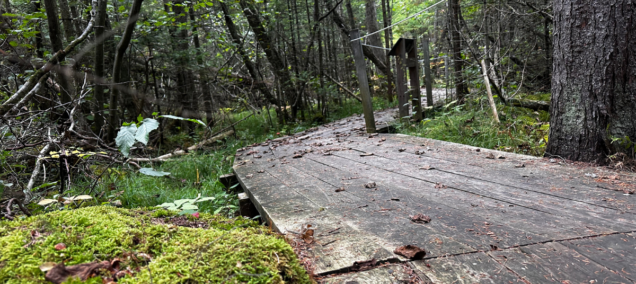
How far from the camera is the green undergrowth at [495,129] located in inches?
178

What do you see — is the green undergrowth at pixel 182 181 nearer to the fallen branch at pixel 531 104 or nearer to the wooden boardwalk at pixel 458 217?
the wooden boardwalk at pixel 458 217

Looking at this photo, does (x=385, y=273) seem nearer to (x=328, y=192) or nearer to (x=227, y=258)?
(x=227, y=258)

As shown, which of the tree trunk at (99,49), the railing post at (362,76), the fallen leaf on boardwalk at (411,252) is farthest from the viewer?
the railing post at (362,76)

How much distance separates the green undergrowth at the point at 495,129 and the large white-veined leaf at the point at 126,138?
Result: 428cm

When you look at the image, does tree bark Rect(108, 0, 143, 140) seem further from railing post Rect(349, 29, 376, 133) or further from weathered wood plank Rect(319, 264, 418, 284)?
weathered wood plank Rect(319, 264, 418, 284)

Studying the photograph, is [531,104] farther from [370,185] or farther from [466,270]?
[466,270]

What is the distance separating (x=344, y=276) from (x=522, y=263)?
728 mm

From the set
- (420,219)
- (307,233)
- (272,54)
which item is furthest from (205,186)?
(272,54)

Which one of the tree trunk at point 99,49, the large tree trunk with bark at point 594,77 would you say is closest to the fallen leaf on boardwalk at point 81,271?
the large tree trunk with bark at point 594,77

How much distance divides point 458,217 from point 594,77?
7.01 ft

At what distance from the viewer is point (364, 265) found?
1.34 metres

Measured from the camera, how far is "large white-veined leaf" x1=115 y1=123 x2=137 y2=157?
191cm

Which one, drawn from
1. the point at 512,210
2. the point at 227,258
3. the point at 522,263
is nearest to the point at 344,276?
the point at 227,258

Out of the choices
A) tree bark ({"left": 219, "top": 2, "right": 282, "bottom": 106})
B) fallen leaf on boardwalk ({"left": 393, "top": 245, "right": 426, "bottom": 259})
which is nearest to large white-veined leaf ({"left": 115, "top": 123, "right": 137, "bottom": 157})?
fallen leaf on boardwalk ({"left": 393, "top": 245, "right": 426, "bottom": 259})
